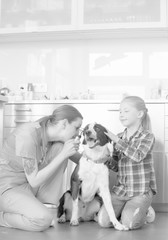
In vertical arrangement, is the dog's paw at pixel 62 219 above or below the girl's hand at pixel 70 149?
below

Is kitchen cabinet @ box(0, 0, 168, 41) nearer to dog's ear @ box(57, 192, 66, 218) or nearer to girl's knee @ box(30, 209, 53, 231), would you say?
dog's ear @ box(57, 192, 66, 218)

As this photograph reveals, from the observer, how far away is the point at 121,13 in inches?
149

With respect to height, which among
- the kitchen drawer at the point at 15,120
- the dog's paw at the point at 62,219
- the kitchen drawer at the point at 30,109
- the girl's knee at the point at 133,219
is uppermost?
the kitchen drawer at the point at 30,109

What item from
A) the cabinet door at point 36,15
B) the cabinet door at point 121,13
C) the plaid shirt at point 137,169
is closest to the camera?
the plaid shirt at point 137,169

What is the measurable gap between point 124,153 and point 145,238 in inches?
21.5

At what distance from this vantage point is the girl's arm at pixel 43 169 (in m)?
2.26

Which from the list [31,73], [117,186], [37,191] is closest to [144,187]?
[117,186]

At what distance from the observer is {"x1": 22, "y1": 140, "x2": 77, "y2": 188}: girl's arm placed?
2264 millimetres

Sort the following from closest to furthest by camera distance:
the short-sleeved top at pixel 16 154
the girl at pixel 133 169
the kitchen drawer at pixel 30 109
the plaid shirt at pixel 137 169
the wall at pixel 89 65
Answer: the short-sleeved top at pixel 16 154 → the girl at pixel 133 169 → the plaid shirt at pixel 137 169 → the kitchen drawer at pixel 30 109 → the wall at pixel 89 65

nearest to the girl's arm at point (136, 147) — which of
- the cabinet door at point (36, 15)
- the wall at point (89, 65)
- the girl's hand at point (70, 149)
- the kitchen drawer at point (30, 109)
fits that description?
the girl's hand at point (70, 149)

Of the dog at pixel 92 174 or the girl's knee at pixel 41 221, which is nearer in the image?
the girl's knee at pixel 41 221

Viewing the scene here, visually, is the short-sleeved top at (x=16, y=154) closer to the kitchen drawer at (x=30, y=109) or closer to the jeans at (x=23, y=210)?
the jeans at (x=23, y=210)

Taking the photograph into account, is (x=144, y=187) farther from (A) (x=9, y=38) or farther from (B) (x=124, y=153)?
(A) (x=9, y=38)

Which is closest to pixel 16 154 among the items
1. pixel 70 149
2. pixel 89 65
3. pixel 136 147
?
pixel 70 149
